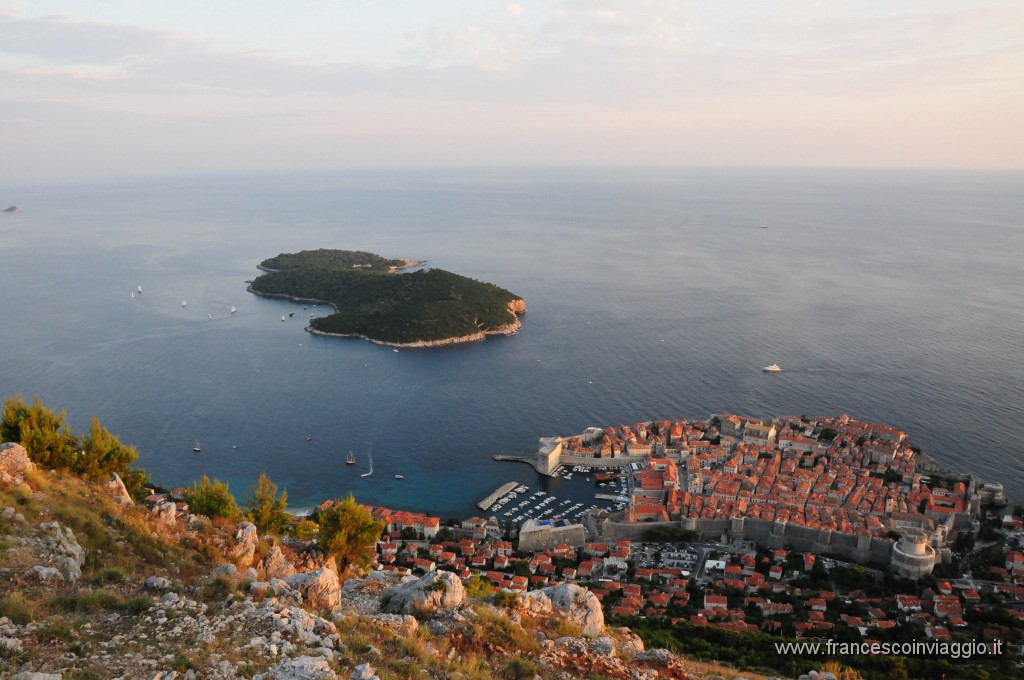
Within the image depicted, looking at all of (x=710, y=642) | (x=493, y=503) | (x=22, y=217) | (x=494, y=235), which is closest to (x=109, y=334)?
(x=493, y=503)

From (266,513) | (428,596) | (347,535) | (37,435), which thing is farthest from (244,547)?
(37,435)

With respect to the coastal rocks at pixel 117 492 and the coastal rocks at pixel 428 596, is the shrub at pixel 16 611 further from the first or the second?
the coastal rocks at pixel 117 492

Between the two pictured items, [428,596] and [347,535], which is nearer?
[428,596]

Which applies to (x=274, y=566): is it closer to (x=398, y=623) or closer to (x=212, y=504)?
(x=398, y=623)

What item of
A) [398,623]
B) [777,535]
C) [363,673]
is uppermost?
[363,673]

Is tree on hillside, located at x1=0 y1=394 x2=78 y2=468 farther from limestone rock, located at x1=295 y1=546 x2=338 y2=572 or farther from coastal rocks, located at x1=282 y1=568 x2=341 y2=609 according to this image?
coastal rocks, located at x1=282 y1=568 x2=341 y2=609

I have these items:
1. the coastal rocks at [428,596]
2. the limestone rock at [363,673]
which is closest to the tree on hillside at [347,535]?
the coastal rocks at [428,596]

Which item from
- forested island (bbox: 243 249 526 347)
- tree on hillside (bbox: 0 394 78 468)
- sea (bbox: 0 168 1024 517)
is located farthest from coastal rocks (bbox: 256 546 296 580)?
forested island (bbox: 243 249 526 347)

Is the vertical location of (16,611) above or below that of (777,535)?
above
